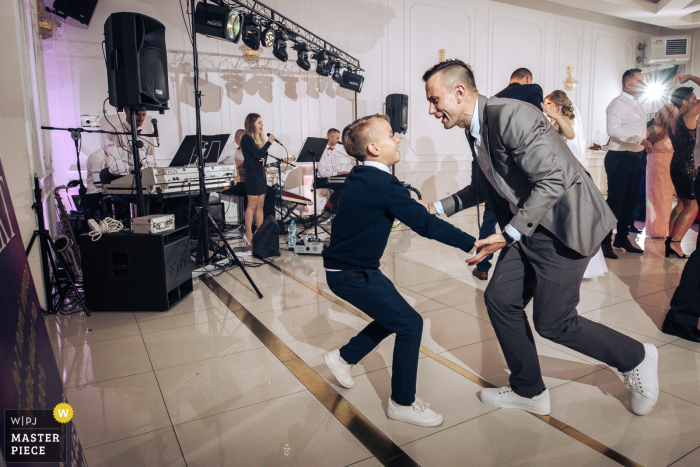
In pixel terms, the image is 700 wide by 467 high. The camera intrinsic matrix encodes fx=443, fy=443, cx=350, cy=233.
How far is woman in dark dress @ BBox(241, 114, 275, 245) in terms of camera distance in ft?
17.5

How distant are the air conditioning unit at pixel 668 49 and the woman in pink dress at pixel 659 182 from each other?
767cm

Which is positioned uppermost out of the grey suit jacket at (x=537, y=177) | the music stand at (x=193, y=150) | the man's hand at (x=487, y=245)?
the music stand at (x=193, y=150)

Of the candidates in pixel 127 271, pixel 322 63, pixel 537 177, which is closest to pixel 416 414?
pixel 537 177

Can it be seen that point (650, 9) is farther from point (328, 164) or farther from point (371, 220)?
point (371, 220)

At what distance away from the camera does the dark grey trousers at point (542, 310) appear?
1715mm

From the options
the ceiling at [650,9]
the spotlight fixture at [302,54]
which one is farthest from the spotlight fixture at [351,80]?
the ceiling at [650,9]

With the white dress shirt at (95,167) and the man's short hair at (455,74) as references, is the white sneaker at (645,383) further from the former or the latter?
the white dress shirt at (95,167)

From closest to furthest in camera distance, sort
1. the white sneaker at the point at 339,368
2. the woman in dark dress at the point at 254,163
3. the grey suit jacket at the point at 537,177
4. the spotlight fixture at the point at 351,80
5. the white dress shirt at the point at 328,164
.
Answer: the grey suit jacket at the point at 537,177 < the white sneaker at the point at 339,368 < the woman in dark dress at the point at 254,163 < the spotlight fixture at the point at 351,80 < the white dress shirt at the point at 328,164

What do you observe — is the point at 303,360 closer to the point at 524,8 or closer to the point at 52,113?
the point at 52,113

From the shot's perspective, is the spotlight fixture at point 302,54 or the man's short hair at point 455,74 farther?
the spotlight fixture at point 302,54

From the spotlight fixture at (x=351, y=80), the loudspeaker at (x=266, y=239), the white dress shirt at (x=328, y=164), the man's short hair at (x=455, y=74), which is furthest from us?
the white dress shirt at (x=328, y=164)

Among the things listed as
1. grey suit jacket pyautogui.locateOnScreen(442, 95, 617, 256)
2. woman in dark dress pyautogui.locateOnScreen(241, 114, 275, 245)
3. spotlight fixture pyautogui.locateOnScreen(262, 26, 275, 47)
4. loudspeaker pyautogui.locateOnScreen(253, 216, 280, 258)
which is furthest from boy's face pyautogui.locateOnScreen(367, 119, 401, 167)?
spotlight fixture pyautogui.locateOnScreen(262, 26, 275, 47)

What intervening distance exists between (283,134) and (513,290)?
6.69 metres

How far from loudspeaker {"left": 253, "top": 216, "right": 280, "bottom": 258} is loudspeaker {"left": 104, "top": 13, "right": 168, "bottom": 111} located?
176 centimetres
